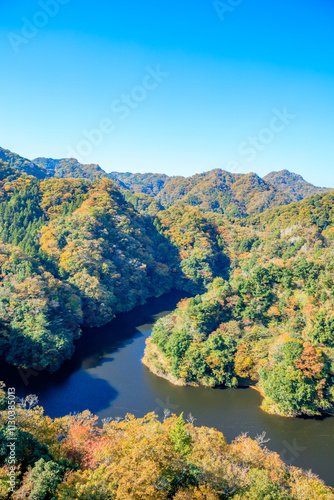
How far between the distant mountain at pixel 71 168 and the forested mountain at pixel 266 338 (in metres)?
151

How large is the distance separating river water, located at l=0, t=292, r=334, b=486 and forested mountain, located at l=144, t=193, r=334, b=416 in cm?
147

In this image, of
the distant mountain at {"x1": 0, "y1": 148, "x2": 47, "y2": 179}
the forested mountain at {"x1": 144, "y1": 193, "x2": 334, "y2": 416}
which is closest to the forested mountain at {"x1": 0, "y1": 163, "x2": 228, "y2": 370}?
the forested mountain at {"x1": 144, "y1": 193, "x2": 334, "y2": 416}

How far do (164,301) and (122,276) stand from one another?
500 inches

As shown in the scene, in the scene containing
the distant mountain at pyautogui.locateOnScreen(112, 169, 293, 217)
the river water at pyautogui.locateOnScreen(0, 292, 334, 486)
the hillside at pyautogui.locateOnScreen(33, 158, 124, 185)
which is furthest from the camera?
the hillside at pyautogui.locateOnScreen(33, 158, 124, 185)

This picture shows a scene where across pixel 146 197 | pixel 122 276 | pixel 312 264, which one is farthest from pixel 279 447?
pixel 146 197

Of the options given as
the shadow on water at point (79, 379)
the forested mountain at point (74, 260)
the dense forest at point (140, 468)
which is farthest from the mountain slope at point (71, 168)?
the dense forest at point (140, 468)

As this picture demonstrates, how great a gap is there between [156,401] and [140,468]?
1826 centimetres

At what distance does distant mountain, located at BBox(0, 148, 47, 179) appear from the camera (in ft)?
380

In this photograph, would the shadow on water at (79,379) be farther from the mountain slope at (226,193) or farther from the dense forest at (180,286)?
the mountain slope at (226,193)

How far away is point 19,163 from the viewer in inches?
4619

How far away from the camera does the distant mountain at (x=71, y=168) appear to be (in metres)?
178

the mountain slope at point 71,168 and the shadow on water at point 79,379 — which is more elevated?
the mountain slope at point 71,168

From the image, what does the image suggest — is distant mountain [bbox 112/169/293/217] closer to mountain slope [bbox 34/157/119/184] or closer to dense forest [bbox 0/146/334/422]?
mountain slope [bbox 34/157/119/184]

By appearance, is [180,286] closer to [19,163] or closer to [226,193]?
[19,163]
